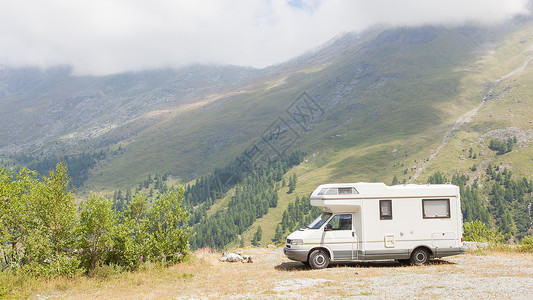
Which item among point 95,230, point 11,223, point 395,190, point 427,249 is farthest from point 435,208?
point 11,223

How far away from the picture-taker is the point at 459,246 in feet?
68.1

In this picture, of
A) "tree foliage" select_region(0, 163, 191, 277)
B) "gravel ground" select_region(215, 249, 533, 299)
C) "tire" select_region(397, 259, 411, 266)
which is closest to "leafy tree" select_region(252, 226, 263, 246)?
"tree foliage" select_region(0, 163, 191, 277)

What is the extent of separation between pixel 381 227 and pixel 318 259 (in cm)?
389

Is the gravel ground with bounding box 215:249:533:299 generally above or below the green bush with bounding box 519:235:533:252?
below

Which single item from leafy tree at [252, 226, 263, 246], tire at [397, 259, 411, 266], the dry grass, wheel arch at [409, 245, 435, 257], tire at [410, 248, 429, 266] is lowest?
leafy tree at [252, 226, 263, 246]

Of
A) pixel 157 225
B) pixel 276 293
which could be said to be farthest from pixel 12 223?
pixel 276 293

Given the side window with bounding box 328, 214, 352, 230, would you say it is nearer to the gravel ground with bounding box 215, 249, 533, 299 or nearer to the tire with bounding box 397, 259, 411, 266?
the gravel ground with bounding box 215, 249, 533, 299

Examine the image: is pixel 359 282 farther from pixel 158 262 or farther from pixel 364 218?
pixel 158 262

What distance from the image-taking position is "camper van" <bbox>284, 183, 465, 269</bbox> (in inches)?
808

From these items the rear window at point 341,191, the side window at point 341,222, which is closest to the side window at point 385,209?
the rear window at point 341,191

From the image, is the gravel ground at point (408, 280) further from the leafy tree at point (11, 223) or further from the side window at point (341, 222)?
the leafy tree at point (11, 223)

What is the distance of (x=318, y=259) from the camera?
20.6 metres

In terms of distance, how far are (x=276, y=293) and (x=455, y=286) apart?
23.9 ft

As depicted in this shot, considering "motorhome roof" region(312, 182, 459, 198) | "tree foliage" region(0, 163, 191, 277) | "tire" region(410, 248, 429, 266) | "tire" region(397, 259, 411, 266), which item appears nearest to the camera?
"tree foliage" region(0, 163, 191, 277)
